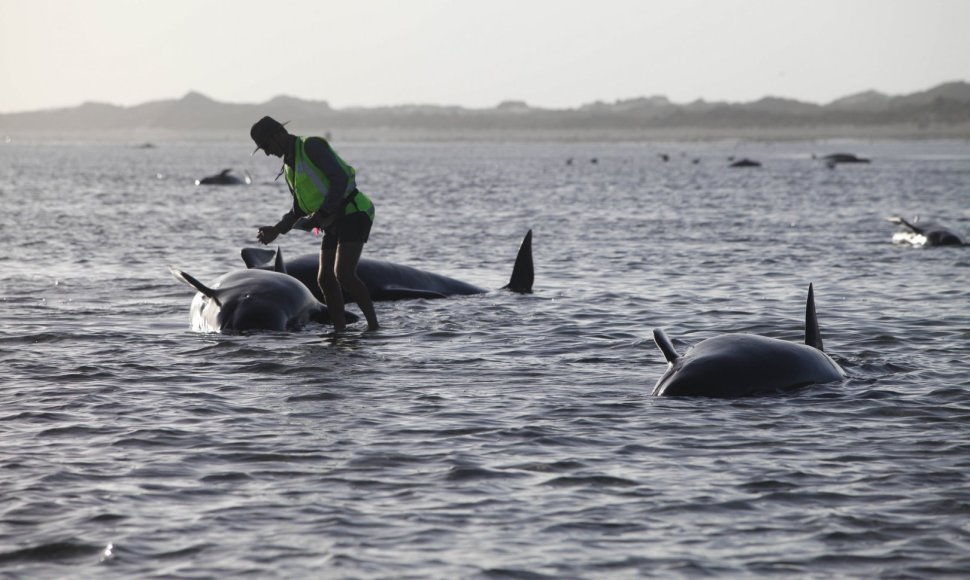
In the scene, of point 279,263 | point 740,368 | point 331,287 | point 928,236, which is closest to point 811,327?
point 740,368

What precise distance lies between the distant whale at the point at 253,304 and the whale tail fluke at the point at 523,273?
3763 mm

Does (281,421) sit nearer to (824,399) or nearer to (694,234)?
(824,399)

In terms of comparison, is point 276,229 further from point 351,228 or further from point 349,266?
point 349,266

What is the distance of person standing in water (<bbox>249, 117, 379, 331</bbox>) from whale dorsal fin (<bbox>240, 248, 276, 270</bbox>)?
2.48 metres

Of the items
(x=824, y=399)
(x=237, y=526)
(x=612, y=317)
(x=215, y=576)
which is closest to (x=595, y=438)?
(x=824, y=399)

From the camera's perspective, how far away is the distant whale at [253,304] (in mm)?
15031

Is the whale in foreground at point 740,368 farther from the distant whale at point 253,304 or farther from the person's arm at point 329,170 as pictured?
the distant whale at point 253,304

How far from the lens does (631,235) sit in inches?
1245

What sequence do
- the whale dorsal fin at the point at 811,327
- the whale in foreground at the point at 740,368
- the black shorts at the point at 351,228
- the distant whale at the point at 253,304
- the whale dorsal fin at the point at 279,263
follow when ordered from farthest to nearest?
the whale dorsal fin at the point at 279,263
the distant whale at the point at 253,304
the black shorts at the point at 351,228
the whale dorsal fin at the point at 811,327
the whale in foreground at the point at 740,368

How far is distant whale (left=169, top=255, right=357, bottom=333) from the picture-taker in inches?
592

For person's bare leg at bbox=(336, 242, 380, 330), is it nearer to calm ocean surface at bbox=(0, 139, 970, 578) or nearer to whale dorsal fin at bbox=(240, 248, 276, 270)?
calm ocean surface at bbox=(0, 139, 970, 578)

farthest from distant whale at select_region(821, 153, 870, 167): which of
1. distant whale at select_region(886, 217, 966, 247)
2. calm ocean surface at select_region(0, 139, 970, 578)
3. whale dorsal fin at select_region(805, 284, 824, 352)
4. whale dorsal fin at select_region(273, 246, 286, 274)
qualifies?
whale dorsal fin at select_region(805, 284, 824, 352)

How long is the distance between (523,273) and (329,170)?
5.44 metres

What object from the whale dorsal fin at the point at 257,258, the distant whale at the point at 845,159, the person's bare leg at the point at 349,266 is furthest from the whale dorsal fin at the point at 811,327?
the distant whale at the point at 845,159
